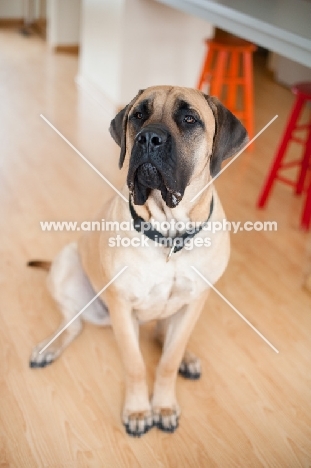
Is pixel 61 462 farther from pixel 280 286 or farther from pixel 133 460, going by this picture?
pixel 280 286

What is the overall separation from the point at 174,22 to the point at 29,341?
2.89m

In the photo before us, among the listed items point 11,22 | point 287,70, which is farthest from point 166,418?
point 11,22

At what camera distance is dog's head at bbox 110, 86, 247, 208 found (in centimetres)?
142

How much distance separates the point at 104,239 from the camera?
165 cm

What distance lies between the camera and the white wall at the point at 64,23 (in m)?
5.64

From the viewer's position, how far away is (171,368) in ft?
5.68

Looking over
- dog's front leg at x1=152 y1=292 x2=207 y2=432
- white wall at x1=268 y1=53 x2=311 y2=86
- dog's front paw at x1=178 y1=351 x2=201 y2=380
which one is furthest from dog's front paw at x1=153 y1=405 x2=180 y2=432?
white wall at x1=268 y1=53 x2=311 y2=86

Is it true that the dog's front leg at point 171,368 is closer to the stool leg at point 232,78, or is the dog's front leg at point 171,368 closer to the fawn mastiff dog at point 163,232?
the fawn mastiff dog at point 163,232

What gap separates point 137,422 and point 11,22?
6157 millimetres

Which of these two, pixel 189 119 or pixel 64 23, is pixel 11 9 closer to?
pixel 64 23

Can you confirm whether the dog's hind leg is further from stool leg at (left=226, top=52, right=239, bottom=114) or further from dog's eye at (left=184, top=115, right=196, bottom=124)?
stool leg at (left=226, top=52, right=239, bottom=114)

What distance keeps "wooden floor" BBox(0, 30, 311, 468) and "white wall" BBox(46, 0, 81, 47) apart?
2684mm

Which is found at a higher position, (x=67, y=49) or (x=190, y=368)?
(x=190, y=368)

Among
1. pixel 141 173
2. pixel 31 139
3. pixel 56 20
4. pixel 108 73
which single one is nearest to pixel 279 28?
pixel 141 173
